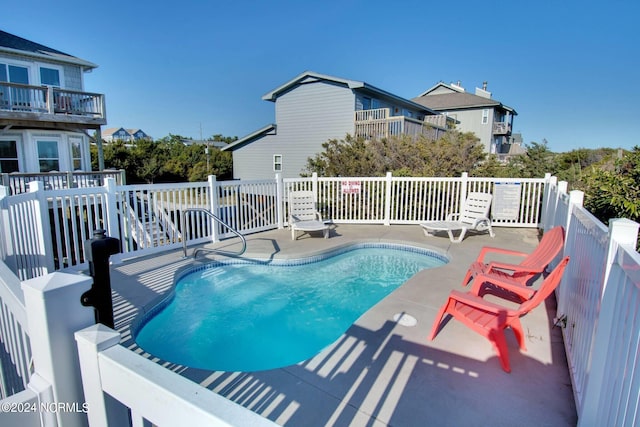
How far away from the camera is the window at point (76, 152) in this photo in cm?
1399

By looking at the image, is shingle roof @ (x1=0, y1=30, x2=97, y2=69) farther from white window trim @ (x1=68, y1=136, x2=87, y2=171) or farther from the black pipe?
the black pipe

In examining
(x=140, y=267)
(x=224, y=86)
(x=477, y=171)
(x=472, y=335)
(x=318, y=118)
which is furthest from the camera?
(x=224, y=86)

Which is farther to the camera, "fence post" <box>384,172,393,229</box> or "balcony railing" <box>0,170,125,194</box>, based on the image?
"balcony railing" <box>0,170,125,194</box>

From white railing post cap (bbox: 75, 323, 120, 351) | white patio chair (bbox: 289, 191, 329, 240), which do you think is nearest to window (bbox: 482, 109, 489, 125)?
white patio chair (bbox: 289, 191, 329, 240)

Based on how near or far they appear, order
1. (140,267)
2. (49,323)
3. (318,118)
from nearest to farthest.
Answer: (49,323) → (140,267) → (318,118)

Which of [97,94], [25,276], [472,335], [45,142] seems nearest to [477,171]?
[472,335]

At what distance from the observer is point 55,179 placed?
11.5 metres

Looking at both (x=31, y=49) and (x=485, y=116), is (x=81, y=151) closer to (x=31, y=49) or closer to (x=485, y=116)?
(x=31, y=49)

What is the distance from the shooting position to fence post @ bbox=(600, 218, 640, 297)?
5.51 feet

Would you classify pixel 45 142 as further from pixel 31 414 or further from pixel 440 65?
pixel 440 65

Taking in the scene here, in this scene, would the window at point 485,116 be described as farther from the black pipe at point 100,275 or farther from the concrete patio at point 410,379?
the black pipe at point 100,275

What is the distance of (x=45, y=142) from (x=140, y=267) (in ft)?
37.7

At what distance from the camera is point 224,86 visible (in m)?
28.5

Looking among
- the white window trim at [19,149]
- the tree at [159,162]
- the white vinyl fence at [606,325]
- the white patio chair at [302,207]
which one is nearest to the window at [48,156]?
the white window trim at [19,149]
